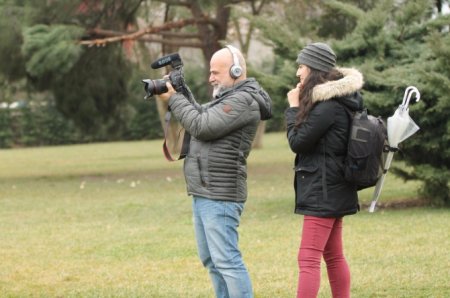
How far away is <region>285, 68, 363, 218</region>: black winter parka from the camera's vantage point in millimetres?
5625

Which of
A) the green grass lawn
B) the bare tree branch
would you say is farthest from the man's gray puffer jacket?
the bare tree branch

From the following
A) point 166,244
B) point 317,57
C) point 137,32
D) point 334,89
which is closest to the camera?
point 334,89

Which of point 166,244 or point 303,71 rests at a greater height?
point 303,71

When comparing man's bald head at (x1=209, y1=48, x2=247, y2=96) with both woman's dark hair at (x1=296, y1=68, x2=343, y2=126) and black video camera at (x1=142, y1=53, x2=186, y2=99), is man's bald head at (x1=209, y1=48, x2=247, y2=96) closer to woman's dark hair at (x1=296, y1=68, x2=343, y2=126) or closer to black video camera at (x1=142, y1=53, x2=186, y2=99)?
black video camera at (x1=142, y1=53, x2=186, y2=99)

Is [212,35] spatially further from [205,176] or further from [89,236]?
[205,176]

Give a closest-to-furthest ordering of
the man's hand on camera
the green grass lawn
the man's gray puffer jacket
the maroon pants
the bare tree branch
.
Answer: the man's gray puffer jacket
the man's hand on camera
the maroon pants
the green grass lawn
the bare tree branch

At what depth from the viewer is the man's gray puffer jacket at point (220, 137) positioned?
5.48 metres

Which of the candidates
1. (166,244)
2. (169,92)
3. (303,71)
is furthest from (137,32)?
(169,92)

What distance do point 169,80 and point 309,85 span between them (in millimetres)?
828

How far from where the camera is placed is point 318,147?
5.68m

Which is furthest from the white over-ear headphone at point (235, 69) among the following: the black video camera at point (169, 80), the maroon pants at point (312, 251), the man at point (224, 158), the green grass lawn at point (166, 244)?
the green grass lawn at point (166, 244)

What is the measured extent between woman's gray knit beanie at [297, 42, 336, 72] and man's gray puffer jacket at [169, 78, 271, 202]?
0.36 metres

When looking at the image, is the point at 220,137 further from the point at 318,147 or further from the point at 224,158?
the point at 318,147

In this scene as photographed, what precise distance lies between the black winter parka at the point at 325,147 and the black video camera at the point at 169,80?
0.67 metres
